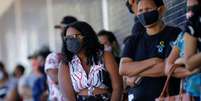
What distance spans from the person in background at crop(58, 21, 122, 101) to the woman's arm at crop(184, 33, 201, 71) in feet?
5.14

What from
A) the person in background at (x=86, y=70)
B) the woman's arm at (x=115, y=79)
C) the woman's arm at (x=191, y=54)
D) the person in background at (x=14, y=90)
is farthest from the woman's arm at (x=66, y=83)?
the person in background at (x=14, y=90)

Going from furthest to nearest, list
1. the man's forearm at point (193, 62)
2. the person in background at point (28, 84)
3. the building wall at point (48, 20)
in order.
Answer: the person in background at point (28, 84) < the building wall at point (48, 20) < the man's forearm at point (193, 62)

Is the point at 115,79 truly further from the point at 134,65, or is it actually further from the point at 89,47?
the point at 134,65

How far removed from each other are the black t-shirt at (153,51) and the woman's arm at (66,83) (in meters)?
0.84

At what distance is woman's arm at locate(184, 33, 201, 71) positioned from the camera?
16.3 feet

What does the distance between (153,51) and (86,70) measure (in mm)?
980

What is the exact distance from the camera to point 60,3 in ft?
44.6

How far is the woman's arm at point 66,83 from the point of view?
6605 millimetres

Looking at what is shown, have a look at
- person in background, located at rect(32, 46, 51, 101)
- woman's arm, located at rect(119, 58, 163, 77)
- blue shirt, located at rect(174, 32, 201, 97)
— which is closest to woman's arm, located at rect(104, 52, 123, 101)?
woman's arm, located at rect(119, 58, 163, 77)

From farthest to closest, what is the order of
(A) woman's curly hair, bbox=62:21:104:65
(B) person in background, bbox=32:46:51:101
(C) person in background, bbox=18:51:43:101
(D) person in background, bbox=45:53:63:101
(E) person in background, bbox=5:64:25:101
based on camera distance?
(E) person in background, bbox=5:64:25:101 < (C) person in background, bbox=18:51:43:101 < (B) person in background, bbox=32:46:51:101 < (D) person in background, bbox=45:53:63:101 < (A) woman's curly hair, bbox=62:21:104:65

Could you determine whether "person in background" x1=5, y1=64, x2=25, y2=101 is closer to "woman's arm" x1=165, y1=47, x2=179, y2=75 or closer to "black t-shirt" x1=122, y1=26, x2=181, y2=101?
"black t-shirt" x1=122, y1=26, x2=181, y2=101

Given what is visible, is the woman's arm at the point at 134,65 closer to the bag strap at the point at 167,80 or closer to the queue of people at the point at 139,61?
the queue of people at the point at 139,61

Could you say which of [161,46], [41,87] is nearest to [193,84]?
[161,46]

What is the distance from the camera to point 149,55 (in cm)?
588
